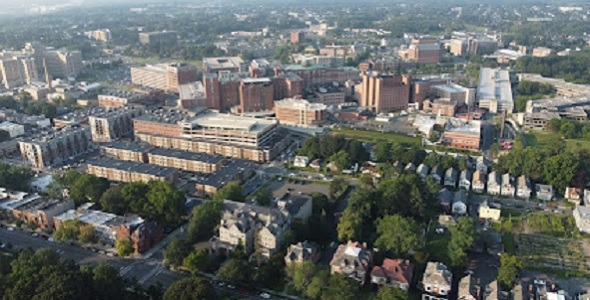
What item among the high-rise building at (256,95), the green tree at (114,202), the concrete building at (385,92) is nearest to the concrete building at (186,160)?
the green tree at (114,202)

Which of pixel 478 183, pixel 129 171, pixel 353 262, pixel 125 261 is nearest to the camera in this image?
pixel 353 262

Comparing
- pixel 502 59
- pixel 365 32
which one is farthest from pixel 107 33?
pixel 502 59

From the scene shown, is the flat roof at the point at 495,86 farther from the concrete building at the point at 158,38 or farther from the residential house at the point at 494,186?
the concrete building at the point at 158,38

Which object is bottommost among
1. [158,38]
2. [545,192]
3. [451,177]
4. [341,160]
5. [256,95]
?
[545,192]

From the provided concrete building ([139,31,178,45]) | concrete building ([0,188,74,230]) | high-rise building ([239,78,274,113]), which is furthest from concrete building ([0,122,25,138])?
concrete building ([139,31,178,45])

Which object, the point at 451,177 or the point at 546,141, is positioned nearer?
the point at 451,177

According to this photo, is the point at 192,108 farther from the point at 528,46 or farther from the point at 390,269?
the point at 528,46

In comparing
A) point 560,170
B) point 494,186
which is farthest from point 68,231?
point 560,170

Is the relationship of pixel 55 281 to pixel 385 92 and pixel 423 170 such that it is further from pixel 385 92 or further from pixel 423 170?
pixel 385 92
